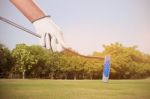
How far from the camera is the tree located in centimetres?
195

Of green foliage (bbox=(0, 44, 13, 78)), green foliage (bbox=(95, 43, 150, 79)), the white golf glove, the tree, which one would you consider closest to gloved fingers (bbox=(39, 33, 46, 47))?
the white golf glove

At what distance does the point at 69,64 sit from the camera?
77.0 inches

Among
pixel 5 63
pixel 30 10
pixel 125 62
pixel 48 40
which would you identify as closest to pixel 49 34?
pixel 48 40

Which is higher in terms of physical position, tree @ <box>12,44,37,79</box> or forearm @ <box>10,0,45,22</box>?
forearm @ <box>10,0,45,22</box>

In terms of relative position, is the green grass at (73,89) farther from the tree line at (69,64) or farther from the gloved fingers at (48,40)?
the gloved fingers at (48,40)

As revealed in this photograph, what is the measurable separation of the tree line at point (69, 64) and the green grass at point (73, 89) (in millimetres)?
40

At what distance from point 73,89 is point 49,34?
0.37 meters

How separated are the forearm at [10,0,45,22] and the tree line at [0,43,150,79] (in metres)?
0.20

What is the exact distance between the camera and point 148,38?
6.63 ft

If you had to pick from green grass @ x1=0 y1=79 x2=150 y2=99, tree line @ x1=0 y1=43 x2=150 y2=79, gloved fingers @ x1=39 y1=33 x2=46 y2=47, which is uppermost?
gloved fingers @ x1=39 y1=33 x2=46 y2=47

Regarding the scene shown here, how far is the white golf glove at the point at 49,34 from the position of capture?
75.0 inches

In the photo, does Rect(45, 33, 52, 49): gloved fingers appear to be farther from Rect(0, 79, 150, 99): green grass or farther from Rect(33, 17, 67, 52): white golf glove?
Rect(0, 79, 150, 99): green grass

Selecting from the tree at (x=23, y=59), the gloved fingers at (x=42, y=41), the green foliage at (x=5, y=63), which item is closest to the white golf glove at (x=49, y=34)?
the gloved fingers at (x=42, y=41)

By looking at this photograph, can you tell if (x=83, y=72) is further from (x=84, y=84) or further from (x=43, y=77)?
(x=43, y=77)
